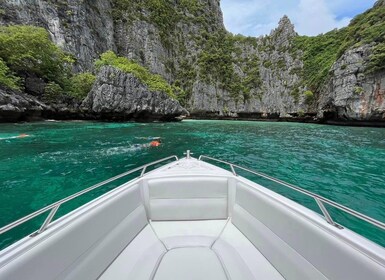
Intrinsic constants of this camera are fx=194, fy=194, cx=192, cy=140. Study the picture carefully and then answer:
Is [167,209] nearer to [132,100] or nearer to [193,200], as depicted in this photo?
[193,200]

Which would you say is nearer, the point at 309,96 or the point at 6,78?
the point at 6,78

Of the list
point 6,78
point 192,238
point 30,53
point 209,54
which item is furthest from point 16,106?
point 209,54

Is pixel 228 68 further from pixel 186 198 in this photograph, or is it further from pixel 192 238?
pixel 192 238

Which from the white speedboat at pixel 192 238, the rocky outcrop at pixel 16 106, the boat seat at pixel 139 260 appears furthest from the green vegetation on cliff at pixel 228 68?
the boat seat at pixel 139 260

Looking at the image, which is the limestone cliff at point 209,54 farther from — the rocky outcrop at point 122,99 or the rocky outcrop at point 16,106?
the rocky outcrop at point 16,106

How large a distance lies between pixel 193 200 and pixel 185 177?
0.42 meters

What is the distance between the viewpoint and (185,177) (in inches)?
137

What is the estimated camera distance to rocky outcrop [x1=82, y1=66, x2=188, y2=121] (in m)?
29.2

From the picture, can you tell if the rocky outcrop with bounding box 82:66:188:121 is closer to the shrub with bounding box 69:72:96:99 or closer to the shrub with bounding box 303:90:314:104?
the shrub with bounding box 69:72:96:99

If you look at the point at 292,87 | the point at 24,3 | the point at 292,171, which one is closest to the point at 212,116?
the point at 292,87

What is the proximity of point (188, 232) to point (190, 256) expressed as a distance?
54 centimetres

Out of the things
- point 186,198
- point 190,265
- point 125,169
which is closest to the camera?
point 190,265

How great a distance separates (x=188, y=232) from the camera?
310 centimetres

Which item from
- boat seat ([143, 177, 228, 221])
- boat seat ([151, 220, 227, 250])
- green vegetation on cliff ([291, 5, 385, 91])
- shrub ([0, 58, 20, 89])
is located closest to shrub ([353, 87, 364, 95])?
green vegetation on cliff ([291, 5, 385, 91])
